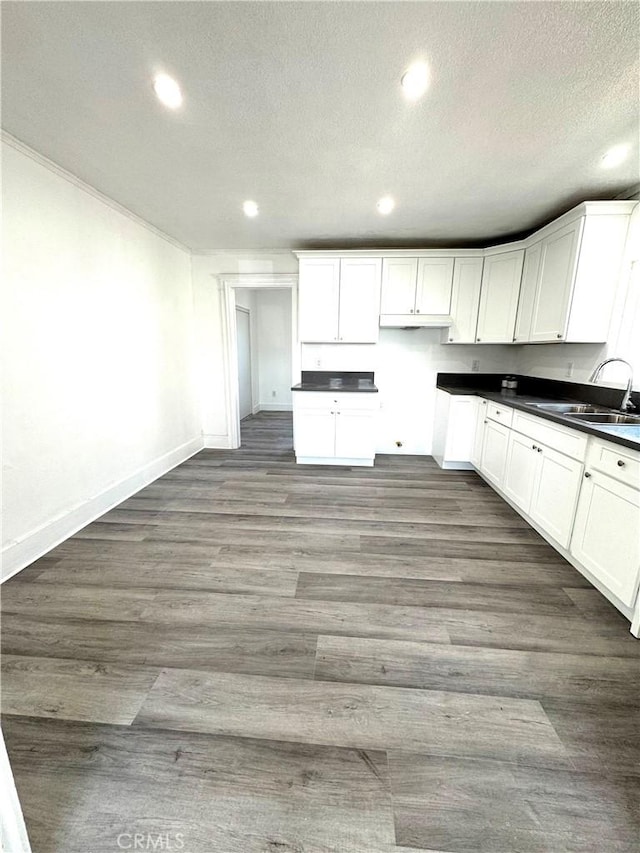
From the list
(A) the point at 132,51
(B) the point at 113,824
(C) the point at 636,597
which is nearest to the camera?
(B) the point at 113,824

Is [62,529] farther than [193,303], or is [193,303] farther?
[193,303]

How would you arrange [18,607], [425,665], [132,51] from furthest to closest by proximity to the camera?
[18,607], [425,665], [132,51]

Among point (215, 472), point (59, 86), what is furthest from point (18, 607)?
point (59, 86)

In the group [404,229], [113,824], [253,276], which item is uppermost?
[404,229]

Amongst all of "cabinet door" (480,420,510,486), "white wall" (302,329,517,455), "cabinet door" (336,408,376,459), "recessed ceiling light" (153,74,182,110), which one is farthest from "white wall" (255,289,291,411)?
"recessed ceiling light" (153,74,182,110)

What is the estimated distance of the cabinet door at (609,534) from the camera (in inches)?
68.1

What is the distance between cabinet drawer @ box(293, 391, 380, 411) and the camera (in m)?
3.82

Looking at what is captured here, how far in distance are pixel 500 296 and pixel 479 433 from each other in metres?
1.48

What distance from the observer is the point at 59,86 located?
160 cm

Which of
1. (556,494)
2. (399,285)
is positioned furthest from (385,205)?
(556,494)

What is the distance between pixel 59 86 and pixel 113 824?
2.91 meters

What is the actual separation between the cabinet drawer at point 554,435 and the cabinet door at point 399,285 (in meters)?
1.73

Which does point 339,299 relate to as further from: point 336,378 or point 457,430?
point 457,430

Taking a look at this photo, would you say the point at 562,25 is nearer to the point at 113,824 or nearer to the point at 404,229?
the point at 404,229
